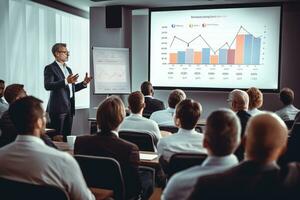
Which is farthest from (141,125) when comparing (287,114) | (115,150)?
(287,114)

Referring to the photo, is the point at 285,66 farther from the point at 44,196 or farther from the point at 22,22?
the point at 44,196

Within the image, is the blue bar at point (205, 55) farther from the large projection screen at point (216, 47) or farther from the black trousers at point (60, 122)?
the black trousers at point (60, 122)

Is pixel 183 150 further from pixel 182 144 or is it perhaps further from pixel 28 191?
pixel 28 191

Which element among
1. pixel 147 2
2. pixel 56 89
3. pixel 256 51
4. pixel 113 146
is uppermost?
pixel 147 2

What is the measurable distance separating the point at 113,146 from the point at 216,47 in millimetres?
4483

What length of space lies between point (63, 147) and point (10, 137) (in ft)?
1.48

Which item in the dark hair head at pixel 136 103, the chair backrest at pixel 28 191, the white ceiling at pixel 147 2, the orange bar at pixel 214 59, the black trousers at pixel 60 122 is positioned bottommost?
the black trousers at pixel 60 122

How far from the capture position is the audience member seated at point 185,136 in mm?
2486

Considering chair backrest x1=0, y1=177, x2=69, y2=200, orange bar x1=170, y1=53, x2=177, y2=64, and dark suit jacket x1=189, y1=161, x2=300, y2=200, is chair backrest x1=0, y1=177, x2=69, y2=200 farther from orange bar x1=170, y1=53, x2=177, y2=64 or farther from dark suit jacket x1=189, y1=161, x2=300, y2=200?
orange bar x1=170, y1=53, x2=177, y2=64

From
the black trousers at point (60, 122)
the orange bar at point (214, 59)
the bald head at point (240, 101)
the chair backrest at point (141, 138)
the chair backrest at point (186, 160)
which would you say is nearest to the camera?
the chair backrest at point (186, 160)

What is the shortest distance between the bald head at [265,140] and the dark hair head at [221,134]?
144 millimetres

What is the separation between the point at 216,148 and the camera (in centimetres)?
157

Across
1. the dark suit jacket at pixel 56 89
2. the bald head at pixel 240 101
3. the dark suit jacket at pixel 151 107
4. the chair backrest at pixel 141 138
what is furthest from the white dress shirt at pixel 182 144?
the dark suit jacket at pixel 56 89

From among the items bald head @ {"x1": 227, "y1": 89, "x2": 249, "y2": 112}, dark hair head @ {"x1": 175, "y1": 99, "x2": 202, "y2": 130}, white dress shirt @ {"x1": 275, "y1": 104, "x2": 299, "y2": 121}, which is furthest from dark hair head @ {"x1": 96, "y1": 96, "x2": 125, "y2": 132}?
white dress shirt @ {"x1": 275, "y1": 104, "x2": 299, "y2": 121}
